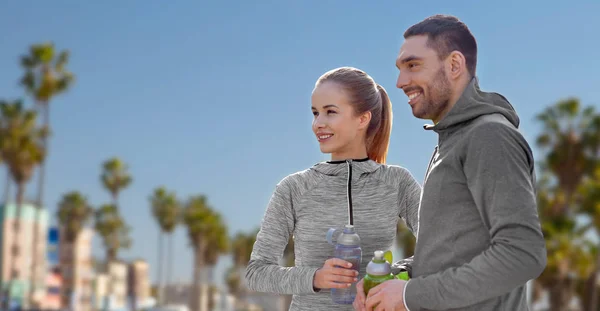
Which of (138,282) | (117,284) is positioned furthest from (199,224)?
(138,282)

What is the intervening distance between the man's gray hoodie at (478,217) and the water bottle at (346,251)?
1.45ft

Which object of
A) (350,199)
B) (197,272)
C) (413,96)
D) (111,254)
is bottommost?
(197,272)

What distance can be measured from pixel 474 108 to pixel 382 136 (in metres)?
1.10

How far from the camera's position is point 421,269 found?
2.41 m

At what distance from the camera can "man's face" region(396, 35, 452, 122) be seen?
8.11 feet

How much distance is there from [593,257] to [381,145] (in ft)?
128

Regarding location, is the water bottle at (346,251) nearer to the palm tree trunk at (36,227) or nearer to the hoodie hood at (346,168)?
the hoodie hood at (346,168)

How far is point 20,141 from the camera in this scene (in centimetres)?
5134

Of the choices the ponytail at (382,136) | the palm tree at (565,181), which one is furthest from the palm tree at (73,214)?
the ponytail at (382,136)

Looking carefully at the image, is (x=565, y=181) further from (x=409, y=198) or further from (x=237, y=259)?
(x=237, y=259)

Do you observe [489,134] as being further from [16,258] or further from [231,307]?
[231,307]

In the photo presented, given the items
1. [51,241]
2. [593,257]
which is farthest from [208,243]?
[593,257]

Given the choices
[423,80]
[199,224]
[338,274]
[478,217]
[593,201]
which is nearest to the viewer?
[478,217]

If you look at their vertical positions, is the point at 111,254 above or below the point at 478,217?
above
